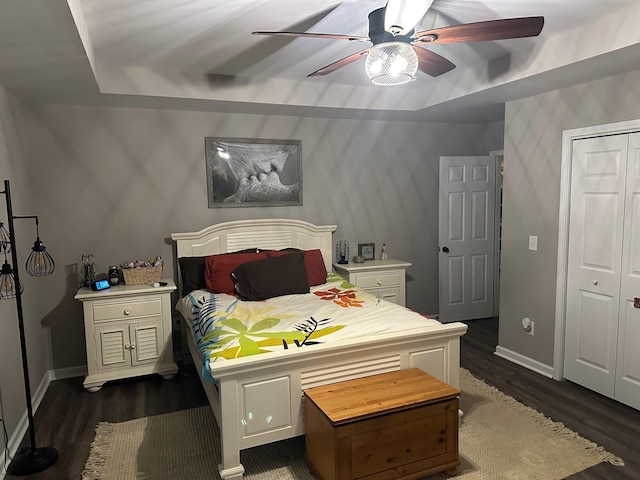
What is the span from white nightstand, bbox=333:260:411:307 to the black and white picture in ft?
2.69

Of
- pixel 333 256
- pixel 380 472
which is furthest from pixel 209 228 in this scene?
pixel 380 472

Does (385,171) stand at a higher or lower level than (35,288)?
higher

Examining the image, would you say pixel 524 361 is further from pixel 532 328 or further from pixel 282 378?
pixel 282 378

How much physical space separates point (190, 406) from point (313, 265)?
1.50 metres

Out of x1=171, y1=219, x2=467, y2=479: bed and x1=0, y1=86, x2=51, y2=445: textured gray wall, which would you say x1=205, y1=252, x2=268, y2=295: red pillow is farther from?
x1=0, y1=86, x2=51, y2=445: textured gray wall

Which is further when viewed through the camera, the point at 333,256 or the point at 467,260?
the point at 467,260

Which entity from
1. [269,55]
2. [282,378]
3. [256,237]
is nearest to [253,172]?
[256,237]

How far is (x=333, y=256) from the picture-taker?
4656mm

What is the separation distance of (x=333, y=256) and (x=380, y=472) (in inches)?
103

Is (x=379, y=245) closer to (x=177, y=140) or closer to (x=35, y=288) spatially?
(x=177, y=140)

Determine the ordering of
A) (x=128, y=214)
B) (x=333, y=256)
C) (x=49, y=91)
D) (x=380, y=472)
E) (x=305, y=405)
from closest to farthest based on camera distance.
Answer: (x=380, y=472)
(x=305, y=405)
(x=49, y=91)
(x=128, y=214)
(x=333, y=256)

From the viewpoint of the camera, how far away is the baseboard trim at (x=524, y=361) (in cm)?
367

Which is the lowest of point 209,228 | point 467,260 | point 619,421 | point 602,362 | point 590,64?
point 619,421

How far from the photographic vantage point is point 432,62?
2455 millimetres
